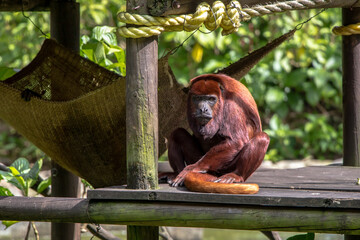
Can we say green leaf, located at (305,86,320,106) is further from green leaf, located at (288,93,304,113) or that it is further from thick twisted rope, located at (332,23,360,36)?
thick twisted rope, located at (332,23,360,36)

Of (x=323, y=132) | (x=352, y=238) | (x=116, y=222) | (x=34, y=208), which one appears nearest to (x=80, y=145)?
(x=34, y=208)

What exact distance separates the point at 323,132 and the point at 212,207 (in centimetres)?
681

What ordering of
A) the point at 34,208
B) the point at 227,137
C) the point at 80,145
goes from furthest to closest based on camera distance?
1. the point at 80,145
2. the point at 227,137
3. the point at 34,208

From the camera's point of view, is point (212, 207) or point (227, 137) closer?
point (212, 207)

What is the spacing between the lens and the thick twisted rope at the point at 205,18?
2.89 m

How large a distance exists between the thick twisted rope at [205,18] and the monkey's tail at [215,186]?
0.79m

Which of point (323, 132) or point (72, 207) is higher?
point (323, 132)

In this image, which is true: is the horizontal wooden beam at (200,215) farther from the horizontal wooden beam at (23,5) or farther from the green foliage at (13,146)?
the green foliage at (13,146)

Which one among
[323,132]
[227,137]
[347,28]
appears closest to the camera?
[227,137]

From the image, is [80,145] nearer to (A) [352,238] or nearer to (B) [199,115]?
(B) [199,115]

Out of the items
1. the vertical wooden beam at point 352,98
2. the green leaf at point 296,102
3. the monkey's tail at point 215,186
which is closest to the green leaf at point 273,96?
the green leaf at point 296,102

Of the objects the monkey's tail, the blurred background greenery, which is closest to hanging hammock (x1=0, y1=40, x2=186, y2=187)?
the monkey's tail

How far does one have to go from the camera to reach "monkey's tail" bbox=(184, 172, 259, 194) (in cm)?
282

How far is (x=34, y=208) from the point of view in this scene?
3158 mm
